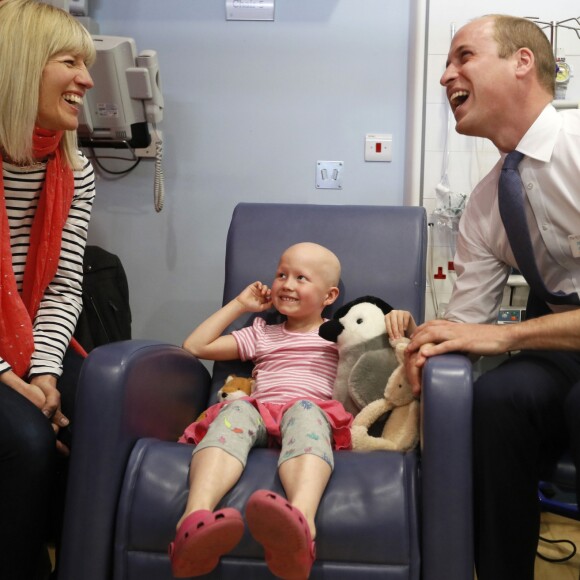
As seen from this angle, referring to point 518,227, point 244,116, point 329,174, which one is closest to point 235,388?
point 518,227

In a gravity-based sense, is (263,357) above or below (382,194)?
below

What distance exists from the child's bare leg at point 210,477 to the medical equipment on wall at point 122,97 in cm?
150

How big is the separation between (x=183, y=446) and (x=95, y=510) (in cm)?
20

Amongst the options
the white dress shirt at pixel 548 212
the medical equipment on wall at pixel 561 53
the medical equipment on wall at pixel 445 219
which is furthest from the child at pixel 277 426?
the medical equipment on wall at pixel 561 53

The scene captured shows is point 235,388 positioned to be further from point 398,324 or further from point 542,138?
point 542,138

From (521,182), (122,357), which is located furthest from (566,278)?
(122,357)

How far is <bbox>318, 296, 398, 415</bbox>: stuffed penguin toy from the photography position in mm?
1579

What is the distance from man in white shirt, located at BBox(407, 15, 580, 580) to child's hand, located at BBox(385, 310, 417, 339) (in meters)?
0.09

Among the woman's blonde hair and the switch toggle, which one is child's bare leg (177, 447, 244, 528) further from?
the switch toggle

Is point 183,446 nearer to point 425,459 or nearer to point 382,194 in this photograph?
point 425,459

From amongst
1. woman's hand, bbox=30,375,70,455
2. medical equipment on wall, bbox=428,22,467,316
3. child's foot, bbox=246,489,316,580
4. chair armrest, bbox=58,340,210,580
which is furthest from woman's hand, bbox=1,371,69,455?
medical equipment on wall, bbox=428,22,467,316

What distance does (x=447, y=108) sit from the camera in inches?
102

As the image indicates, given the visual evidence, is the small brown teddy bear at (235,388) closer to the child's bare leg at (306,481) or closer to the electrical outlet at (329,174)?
the child's bare leg at (306,481)

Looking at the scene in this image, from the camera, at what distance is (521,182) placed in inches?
58.0
